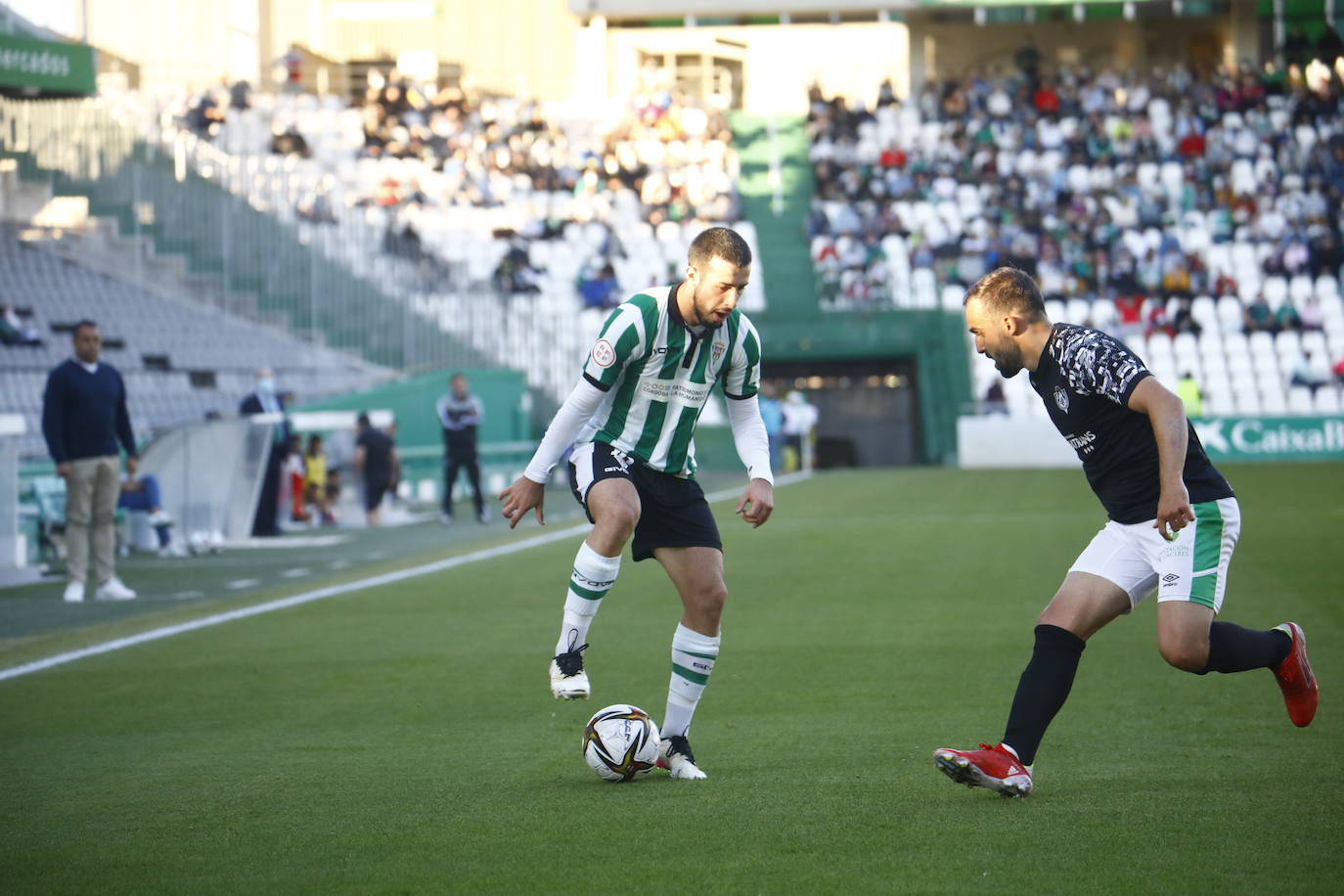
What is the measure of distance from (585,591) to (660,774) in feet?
2.58

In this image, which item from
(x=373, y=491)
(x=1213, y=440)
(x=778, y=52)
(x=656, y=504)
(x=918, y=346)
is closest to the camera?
(x=656, y=504)

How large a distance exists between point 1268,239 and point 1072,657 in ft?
121

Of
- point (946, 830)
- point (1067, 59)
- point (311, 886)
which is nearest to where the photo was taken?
point (311, 886)

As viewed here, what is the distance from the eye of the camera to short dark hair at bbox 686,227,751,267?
20.7 ft

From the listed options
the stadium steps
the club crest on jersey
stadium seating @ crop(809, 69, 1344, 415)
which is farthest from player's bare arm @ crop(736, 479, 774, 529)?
stadium seating @ crop(809, 69, 1344, 415)

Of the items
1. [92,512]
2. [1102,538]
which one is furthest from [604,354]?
[92,512]

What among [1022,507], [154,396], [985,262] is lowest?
[1022,507]

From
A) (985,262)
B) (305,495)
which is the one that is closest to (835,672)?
(305,495)

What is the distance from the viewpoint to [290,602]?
13.7 m

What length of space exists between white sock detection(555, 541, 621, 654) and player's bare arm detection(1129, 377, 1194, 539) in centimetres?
207

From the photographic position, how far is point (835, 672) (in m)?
9.32

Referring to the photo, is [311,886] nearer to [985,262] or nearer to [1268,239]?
[985,262]

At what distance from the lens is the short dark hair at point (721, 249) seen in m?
6.31

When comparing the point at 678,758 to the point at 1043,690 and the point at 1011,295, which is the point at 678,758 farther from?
the point at 1011,295
